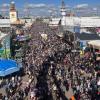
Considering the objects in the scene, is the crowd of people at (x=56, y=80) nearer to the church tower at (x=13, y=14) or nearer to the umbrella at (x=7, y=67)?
the umbrella at (x=7, y=67)

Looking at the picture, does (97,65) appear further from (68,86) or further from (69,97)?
(69,97)

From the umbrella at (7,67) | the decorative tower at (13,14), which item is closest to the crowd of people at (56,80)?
the umbrella at (7,67)

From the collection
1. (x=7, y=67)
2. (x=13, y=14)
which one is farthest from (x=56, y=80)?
(x=13, y=14)

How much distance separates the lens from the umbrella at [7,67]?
104 ft

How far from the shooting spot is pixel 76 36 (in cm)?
6003

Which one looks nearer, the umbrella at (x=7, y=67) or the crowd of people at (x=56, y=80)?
the crowd of people at (x=56, y=80)

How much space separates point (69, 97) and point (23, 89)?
12.5 ft

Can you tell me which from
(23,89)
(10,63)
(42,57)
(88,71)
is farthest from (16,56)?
(23,89)

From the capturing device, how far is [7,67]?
3225 cm

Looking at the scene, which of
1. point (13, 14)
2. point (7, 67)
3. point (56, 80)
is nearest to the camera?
point (56, 80)

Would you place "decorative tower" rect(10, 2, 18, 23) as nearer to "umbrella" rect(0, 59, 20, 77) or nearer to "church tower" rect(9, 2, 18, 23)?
"church tower" rect(9, 2, 18, 23)

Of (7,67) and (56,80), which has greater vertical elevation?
(7,67)

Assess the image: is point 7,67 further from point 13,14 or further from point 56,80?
point 13,14

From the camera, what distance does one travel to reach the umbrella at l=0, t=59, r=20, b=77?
104 ft
